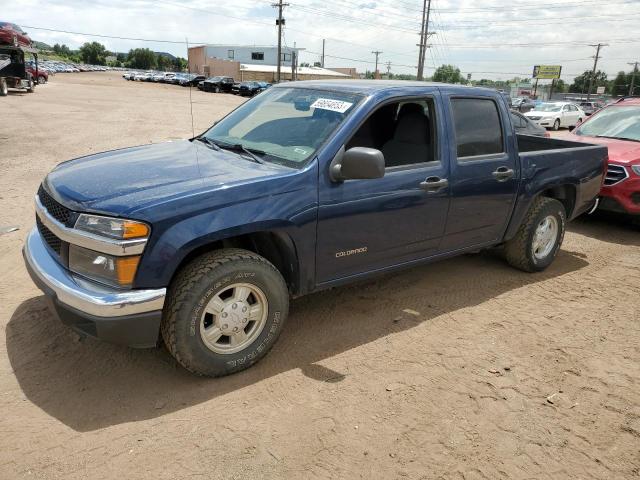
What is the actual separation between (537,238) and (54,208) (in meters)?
4.45

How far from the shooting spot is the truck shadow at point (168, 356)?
9.99ft

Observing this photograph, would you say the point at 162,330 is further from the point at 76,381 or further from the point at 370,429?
the point at 370,429

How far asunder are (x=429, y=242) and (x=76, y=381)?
276 centimetres

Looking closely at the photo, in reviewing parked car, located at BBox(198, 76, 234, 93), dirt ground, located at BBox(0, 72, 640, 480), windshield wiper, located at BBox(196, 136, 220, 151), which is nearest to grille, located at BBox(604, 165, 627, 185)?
dirt ground, located at BBox(0, 72, 640, 480)

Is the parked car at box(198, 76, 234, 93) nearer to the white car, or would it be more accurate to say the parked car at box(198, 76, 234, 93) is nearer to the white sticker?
the white car

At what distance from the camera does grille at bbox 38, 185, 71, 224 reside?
10.1ft

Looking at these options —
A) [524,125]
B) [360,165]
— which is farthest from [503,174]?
[524,125]

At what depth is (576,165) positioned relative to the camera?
5430 millimetres

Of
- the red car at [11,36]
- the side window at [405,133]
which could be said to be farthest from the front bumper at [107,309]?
the red car at [11,36]

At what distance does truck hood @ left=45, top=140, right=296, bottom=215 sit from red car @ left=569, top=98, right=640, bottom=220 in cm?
554

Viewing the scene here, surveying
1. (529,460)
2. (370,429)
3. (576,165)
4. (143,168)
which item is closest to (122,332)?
(143,168)

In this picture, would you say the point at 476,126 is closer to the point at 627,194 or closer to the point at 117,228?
the point at 117,228

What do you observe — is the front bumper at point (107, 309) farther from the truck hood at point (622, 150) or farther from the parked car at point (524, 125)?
the parked car at point (524, 125)

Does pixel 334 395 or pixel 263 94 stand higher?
pixel 263 94
